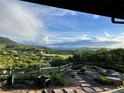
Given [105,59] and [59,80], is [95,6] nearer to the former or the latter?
[59,80]

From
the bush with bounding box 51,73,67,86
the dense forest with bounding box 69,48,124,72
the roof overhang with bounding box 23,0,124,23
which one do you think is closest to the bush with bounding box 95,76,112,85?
the bush with bounding box 51,73,67,86

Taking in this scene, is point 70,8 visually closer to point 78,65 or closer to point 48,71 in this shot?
point 48,71

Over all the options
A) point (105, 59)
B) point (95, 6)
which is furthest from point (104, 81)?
point (95, 6)

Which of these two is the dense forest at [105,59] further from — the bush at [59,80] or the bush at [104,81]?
the bush at [59,80]

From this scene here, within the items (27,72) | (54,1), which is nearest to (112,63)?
(27,72)

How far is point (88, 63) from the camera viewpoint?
→ 14406 millimetres

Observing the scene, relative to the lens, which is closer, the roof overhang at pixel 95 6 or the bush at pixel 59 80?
the roof overhang at pixel 95 6

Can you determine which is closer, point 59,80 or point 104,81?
point 59,80

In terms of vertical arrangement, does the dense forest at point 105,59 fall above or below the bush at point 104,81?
above

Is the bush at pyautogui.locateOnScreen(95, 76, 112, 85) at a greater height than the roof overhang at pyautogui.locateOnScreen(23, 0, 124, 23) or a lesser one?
lesser

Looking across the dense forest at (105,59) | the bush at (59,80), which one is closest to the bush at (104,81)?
the bush at (59,80)

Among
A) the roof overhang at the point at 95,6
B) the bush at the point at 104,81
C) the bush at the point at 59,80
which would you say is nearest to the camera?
the roof overhang at the point at 95,6

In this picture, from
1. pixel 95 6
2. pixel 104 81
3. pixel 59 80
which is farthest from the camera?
pixel 104 81

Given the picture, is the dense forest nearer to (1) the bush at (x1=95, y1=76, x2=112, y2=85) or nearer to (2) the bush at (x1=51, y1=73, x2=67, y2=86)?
(1) the bush at (x1=95, y1=76, x2=112, y2=85)
